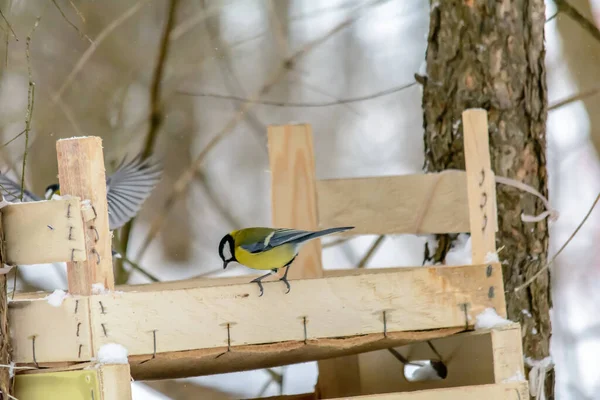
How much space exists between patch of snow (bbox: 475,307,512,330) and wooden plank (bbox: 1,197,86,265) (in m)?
0.72

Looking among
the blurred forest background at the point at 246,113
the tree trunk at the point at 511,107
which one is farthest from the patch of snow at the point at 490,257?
the blurred forest background at the point at 246,113

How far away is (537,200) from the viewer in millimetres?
1932

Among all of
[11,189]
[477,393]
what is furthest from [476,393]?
[11,189]

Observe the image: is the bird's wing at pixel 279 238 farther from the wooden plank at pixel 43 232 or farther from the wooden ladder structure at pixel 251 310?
the wooden plank at pixel 43 232

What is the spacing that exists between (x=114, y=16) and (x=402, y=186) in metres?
1.82

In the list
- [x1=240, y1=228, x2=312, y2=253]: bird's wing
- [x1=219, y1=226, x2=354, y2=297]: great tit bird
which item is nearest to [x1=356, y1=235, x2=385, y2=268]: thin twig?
[x1=219, y1=226, x2=354, y2=297]: great tit bird

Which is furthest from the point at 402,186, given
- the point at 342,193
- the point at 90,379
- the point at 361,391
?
the point at 90,379

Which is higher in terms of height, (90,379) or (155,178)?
(155,178)

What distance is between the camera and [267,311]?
132 cm

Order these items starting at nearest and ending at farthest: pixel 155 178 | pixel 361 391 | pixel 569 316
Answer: pixel 361 391, pixel 155 178, pixel 569 316

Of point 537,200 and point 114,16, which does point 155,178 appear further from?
point 537,200

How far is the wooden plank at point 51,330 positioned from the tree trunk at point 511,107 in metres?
1.08

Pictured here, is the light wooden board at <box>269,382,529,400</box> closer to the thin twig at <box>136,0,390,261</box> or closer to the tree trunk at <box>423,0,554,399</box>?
the tree trunk at <box>423,0,554,399</box>

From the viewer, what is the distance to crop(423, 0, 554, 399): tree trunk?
1909mm
